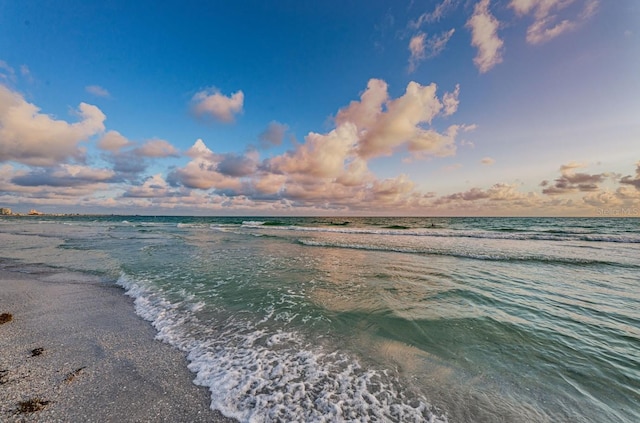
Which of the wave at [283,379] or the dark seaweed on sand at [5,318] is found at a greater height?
the dark seaweed on sand at [5,318]

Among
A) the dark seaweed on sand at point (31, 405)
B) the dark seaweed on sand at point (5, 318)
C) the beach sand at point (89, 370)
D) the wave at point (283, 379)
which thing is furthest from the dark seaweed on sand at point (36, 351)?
the dark seaweed on sand at point (5, 318)

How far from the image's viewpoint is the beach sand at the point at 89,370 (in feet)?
10.5

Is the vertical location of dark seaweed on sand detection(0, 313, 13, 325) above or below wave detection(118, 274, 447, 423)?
above

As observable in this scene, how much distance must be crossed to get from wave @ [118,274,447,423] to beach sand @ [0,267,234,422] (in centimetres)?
30

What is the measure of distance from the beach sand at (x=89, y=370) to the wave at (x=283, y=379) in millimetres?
297

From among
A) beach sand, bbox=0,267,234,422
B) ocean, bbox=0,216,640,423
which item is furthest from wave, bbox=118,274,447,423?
beach sand, bbox=0,267,234,422

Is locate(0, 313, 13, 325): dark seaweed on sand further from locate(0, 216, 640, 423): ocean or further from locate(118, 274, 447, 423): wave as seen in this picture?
locate(118, 274, 447, 423): wave

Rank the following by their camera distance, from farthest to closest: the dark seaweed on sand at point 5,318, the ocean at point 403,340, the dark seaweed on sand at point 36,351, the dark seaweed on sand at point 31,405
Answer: the dark seaweed on sand at point 5,318 → the dark seaweed on sand at point 36,351 → the ocean at point 403,340 → the dark seaweed on sand at point 31,405

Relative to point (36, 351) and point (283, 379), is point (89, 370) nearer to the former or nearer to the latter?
point (36, 351)

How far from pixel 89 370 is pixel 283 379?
3.11 meters

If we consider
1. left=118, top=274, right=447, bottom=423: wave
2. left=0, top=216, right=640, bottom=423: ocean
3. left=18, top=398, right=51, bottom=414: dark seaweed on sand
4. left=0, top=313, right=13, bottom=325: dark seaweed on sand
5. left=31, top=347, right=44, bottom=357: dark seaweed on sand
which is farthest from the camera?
left=0, top=313, right=13, bottom=325: dark seaweed on sand

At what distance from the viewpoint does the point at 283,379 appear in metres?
3.95

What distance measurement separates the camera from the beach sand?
126 inches

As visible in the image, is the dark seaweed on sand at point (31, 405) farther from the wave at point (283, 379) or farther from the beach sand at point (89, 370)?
the wave at point (283, 379)
